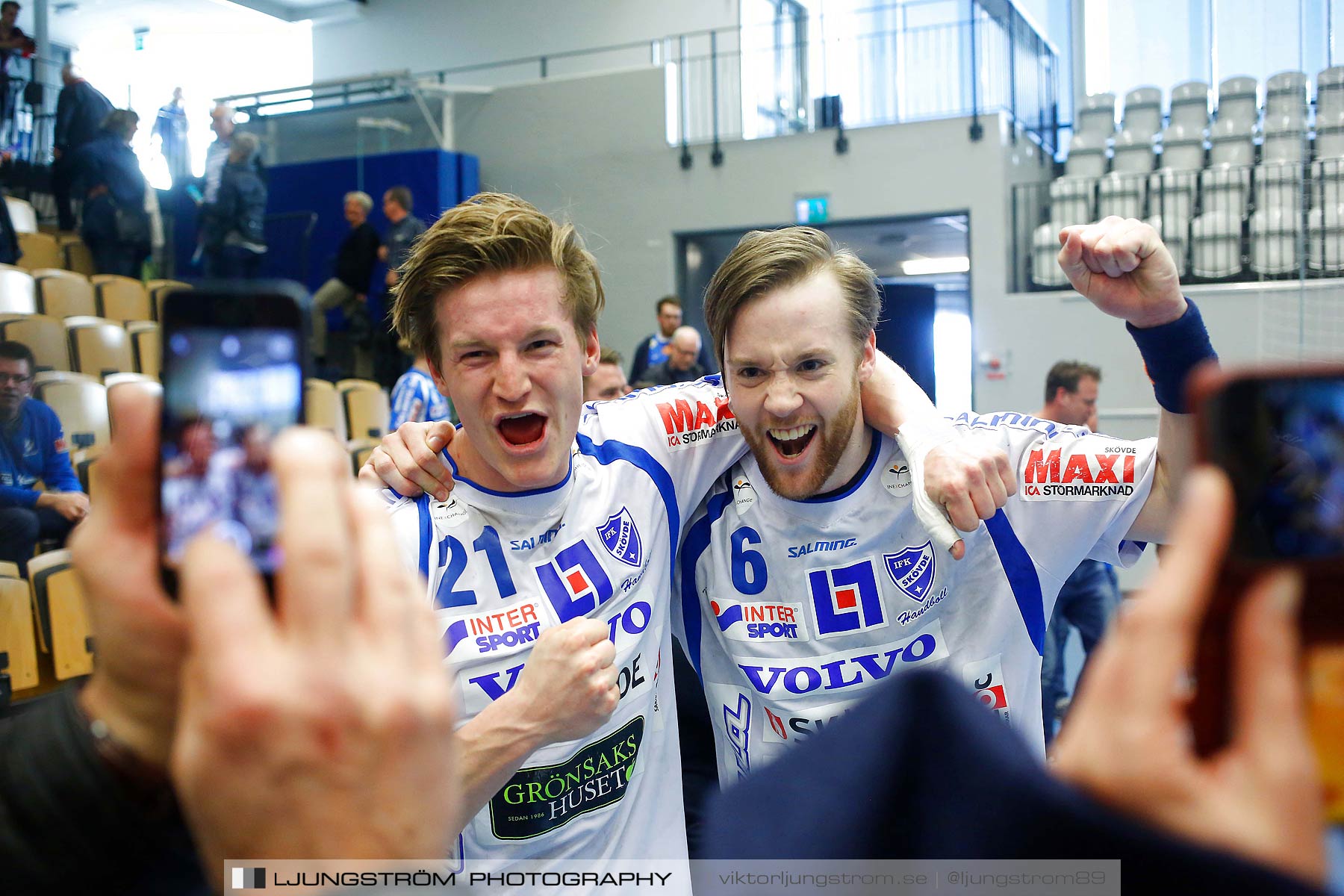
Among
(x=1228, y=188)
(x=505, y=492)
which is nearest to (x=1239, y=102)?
(x=1228, y=188)

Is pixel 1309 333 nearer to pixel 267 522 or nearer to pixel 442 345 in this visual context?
pixel 442 345

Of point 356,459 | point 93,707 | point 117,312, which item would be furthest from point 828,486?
point 117,312

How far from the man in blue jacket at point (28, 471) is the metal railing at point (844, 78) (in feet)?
25.1

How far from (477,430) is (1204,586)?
1471mm

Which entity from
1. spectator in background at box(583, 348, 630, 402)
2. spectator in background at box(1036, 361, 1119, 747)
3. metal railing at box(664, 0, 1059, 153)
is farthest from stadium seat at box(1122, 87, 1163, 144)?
spectator in background at box(583, 348, 630, 402)

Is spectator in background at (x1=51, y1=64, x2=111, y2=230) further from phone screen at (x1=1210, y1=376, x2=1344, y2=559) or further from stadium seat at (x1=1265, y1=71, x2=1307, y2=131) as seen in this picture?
stadium seat at (x1=1265, y1=71, x2=1307, y2=131)

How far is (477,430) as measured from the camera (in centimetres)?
171

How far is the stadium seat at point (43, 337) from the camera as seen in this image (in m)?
5.40

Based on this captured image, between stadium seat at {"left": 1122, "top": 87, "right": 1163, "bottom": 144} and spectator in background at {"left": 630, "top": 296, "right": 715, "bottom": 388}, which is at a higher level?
stadium seat at {"left": 1122, "top": 87, "right": 1163, "bottom": 144}

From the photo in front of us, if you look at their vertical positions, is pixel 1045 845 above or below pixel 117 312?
below

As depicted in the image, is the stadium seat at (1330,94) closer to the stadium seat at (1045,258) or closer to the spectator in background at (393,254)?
the stadium seat at (1045,258)

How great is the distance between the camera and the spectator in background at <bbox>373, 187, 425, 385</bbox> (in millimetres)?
8320

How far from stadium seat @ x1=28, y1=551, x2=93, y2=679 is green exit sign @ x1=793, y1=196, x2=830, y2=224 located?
25.2 feet

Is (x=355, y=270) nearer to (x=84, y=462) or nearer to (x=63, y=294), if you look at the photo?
(x=63, y=294)
